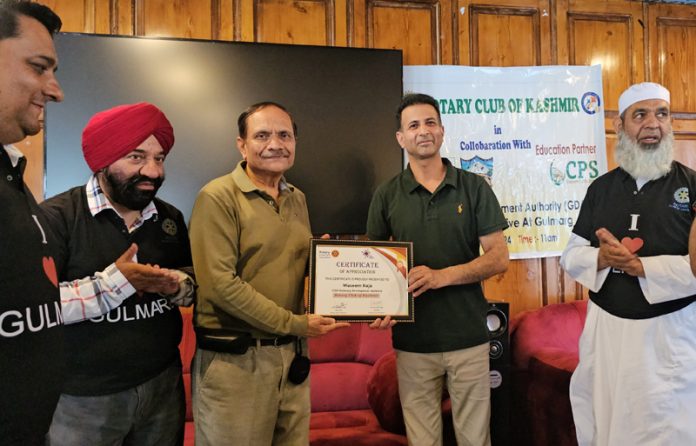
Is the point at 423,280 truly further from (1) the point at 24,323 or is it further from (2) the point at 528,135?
(2) the point at 528,135

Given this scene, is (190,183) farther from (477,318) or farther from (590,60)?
(590,60)

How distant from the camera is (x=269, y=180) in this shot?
1.95 m

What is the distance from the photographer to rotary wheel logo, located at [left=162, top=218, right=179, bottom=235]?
176cm

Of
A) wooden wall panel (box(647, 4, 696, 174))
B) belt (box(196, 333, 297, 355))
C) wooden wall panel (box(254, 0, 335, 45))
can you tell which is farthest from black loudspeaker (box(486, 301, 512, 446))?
wooden wall panel (box(647, 4, 696, 174))

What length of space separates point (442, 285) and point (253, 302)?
0.78 meters

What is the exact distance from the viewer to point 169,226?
1.78 meters

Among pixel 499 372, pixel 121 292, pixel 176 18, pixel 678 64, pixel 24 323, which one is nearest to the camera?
pixel 24 323

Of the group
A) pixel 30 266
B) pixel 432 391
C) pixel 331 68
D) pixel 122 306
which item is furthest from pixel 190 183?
pixel 30 266

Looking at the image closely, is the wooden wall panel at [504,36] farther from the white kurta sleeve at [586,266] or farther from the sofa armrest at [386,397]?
the sofa armrest at [386,397]

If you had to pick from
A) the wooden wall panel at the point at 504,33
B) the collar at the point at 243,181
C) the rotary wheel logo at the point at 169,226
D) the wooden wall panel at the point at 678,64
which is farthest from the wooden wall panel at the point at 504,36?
the rotary wheel logo at the point at 169,226

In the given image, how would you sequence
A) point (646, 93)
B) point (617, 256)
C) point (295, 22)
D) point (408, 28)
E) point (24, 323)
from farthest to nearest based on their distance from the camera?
1. point (408, 28)
2. point (295, 22)
3. point (646, 93)
4. point (617, 256)
5. point (24, 323)

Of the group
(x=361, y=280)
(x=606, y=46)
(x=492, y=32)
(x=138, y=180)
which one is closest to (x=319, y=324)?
(x=361, y=280)

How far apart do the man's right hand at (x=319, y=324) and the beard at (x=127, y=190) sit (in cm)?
69

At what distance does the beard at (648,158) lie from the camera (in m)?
2.29
